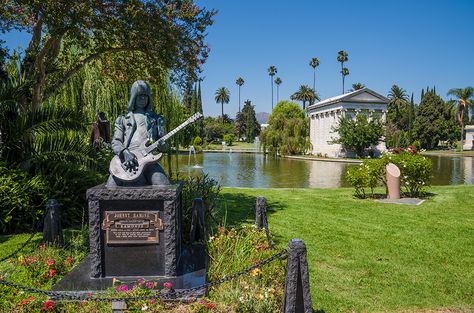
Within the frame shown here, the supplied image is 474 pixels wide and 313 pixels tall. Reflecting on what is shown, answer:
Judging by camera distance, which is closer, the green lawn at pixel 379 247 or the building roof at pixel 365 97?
the green lawn at pixel 379 247

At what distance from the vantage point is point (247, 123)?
3893 inches

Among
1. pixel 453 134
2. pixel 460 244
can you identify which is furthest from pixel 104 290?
pixel 453 134

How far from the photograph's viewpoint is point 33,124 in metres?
9.00

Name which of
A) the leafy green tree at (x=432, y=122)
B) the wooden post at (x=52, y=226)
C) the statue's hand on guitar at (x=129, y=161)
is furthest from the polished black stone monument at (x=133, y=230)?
the leafy green tree at (x=432, y=122)

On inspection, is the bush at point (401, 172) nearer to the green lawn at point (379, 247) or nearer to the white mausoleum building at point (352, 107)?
the green lawn at point (379, 247)

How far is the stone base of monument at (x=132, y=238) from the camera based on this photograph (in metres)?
5.09

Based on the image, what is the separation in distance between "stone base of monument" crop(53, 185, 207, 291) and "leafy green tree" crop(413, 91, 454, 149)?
6517 cm

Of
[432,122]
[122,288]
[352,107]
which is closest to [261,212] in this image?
[122,288]

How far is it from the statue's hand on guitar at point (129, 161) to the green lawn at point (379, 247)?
3142mm

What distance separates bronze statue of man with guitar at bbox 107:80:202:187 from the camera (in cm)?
527

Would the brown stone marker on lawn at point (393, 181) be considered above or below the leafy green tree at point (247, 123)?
below

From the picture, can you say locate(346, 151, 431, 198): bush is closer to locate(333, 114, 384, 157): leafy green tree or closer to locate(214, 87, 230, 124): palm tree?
locate(333, 114, 384, 157): leafy green tree

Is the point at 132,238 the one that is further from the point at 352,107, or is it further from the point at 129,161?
the point at 352,107

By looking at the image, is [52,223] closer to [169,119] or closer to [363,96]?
[169,119]
